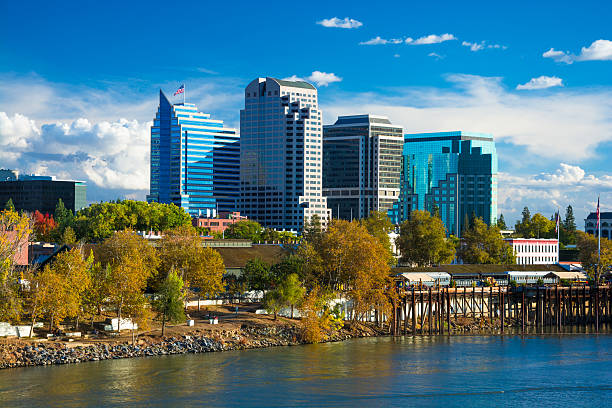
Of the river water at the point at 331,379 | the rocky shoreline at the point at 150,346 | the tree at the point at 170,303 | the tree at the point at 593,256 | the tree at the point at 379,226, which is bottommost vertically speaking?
the river water at the point at 331,379

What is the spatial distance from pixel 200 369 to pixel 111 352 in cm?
1056

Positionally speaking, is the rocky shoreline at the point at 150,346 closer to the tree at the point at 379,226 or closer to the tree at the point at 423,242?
the tree at the point at 379,226

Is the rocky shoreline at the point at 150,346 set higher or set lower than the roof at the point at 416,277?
lower

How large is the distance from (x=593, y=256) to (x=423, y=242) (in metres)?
34.5

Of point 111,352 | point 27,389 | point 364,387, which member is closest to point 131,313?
point 111,352

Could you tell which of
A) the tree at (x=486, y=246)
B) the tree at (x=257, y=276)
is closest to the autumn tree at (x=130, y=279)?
the tree at (x=257, y=276)

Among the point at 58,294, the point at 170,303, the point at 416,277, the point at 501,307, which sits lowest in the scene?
the point at 501,307

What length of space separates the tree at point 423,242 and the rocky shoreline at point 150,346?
245 ft

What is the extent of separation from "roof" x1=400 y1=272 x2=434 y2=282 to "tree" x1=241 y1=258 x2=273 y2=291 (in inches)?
1040

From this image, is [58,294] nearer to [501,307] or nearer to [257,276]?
[257,276]

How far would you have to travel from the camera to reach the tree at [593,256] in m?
160

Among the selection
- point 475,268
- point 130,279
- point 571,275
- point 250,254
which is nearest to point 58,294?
point 130,279

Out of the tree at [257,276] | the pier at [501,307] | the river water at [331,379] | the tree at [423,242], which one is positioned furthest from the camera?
the tree at [423,242]

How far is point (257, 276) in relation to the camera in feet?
377
